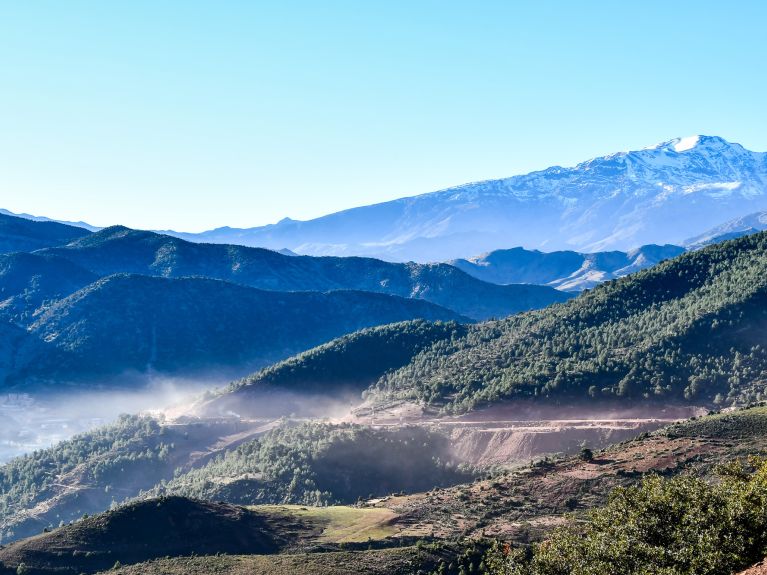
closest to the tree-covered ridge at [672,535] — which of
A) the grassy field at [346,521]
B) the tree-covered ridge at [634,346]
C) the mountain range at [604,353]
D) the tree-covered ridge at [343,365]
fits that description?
the grassy field at [346,521]

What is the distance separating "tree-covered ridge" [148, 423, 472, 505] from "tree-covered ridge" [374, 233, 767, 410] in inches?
647

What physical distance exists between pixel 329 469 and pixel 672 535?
80.4 metres

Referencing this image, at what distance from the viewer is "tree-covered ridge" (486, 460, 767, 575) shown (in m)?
45.5

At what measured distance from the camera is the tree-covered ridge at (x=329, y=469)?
11894cm

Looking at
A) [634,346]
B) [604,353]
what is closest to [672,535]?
[604,353]

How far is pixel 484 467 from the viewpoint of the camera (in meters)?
123

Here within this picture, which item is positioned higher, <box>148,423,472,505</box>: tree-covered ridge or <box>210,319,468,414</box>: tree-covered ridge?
<box>210,319,468,414</box>: tree-covered ridge

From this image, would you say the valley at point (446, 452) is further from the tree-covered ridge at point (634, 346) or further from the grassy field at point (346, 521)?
the tree-covered ridge at point (634, 346)

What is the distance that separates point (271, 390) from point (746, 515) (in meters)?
138

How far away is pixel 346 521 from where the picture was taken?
85312 mm

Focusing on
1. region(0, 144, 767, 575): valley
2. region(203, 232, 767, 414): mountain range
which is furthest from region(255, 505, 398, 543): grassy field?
region(203, 232, 767, 414): mountain range

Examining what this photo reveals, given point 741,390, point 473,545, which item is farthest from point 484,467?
point 473,545

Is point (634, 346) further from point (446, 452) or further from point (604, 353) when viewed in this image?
point (446, 452)

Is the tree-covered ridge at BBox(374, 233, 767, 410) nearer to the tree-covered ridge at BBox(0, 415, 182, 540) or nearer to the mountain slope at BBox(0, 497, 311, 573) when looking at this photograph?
the tree-covered ridge at BBox(0, 415, 182, 540)
